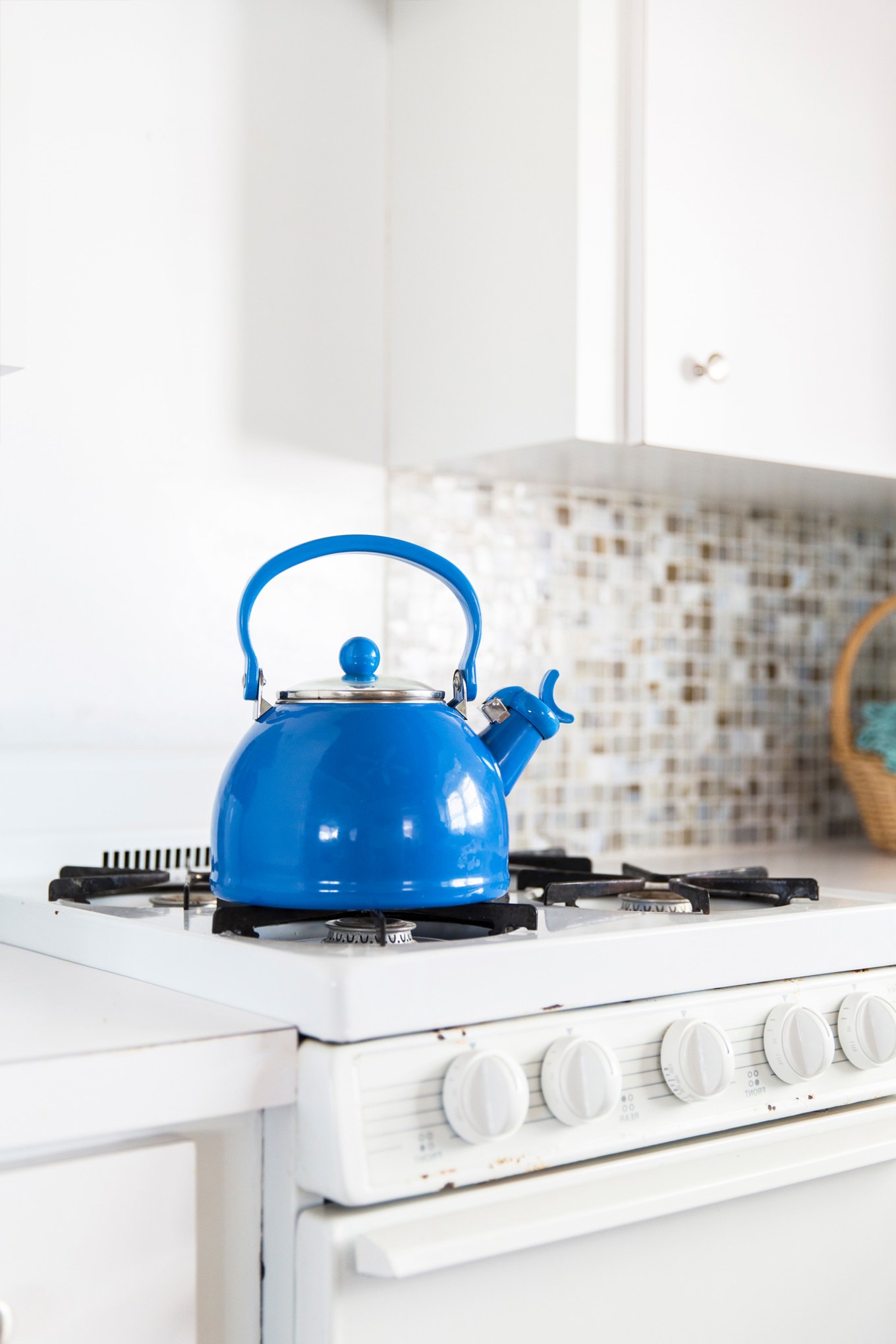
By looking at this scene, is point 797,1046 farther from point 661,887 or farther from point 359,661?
point 359,661

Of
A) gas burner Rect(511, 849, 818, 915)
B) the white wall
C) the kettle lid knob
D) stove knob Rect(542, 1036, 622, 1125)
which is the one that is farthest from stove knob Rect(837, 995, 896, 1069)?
the white wall

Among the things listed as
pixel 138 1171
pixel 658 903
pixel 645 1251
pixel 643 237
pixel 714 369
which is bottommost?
pixel 645 1251

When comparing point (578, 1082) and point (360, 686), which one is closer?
point (578, 1082)

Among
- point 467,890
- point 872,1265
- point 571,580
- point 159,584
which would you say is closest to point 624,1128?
point 467,890

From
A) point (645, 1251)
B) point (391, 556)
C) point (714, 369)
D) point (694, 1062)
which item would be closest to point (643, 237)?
point (714, 369)

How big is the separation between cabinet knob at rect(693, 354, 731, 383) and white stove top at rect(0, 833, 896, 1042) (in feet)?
1.85

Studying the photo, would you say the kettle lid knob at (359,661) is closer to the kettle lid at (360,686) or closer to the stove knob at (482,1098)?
the kettle lid at (360,686)

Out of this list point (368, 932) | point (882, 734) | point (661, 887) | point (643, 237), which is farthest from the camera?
point (882, 734)

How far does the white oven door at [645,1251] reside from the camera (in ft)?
2.53

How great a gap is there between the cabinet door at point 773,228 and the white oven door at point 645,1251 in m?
0.74

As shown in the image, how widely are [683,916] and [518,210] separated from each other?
0.81m

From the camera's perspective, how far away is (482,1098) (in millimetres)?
799

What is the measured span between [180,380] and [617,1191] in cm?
100

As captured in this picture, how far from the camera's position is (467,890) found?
0.94 metres
